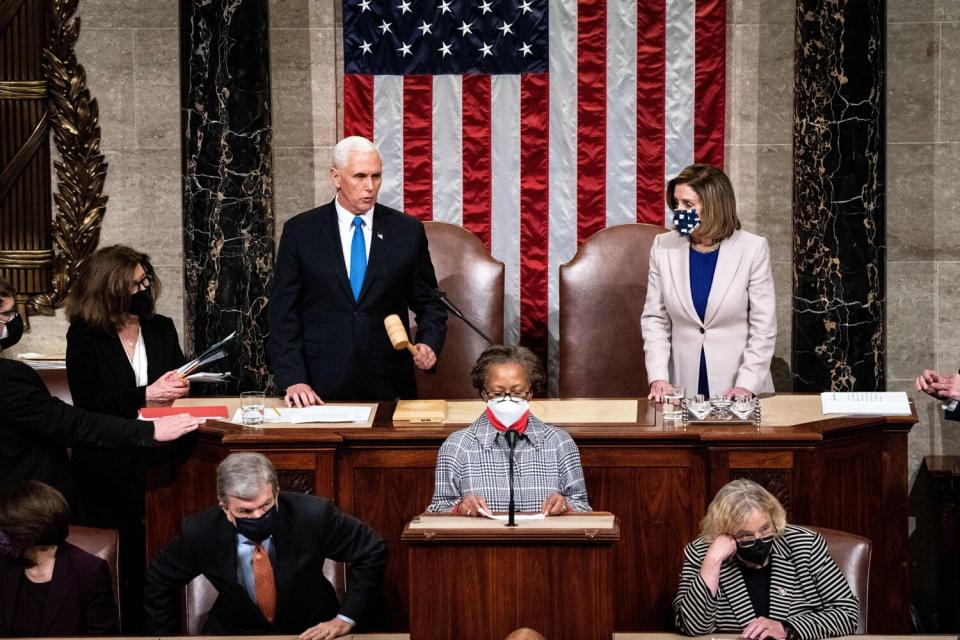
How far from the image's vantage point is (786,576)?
420 cm

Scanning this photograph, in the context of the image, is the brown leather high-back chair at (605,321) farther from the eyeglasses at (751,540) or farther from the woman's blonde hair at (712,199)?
the eyeglasses at (751,540)

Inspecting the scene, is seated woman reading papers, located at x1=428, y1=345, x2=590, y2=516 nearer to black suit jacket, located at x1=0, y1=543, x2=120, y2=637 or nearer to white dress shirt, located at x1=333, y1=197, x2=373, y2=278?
black suit jacket, located at x1=0, y1=543, x2=120, y2=637

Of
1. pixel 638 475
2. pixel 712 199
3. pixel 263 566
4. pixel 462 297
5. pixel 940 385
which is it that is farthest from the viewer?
pixel 462 297

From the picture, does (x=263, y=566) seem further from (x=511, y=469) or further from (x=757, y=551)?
(x=757, y=551)

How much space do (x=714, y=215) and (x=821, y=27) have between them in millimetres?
1973

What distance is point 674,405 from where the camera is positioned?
530 cm

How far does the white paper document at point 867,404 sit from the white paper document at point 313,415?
1774 millimetres

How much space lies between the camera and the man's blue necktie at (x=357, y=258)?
582cm

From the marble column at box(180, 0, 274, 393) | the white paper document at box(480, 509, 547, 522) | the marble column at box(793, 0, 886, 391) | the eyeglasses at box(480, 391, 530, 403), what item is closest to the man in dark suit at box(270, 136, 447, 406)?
the eyeglasses at box(480, 391, 530, 403)

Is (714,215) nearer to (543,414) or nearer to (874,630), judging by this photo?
(543,414)

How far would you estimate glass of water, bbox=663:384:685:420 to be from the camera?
5.21m

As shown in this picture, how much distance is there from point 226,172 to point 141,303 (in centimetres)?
197

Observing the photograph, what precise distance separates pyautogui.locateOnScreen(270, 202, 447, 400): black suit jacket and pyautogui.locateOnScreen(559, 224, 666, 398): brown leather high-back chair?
56.1 inches

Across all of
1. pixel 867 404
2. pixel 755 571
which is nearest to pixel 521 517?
pixel 755 571
